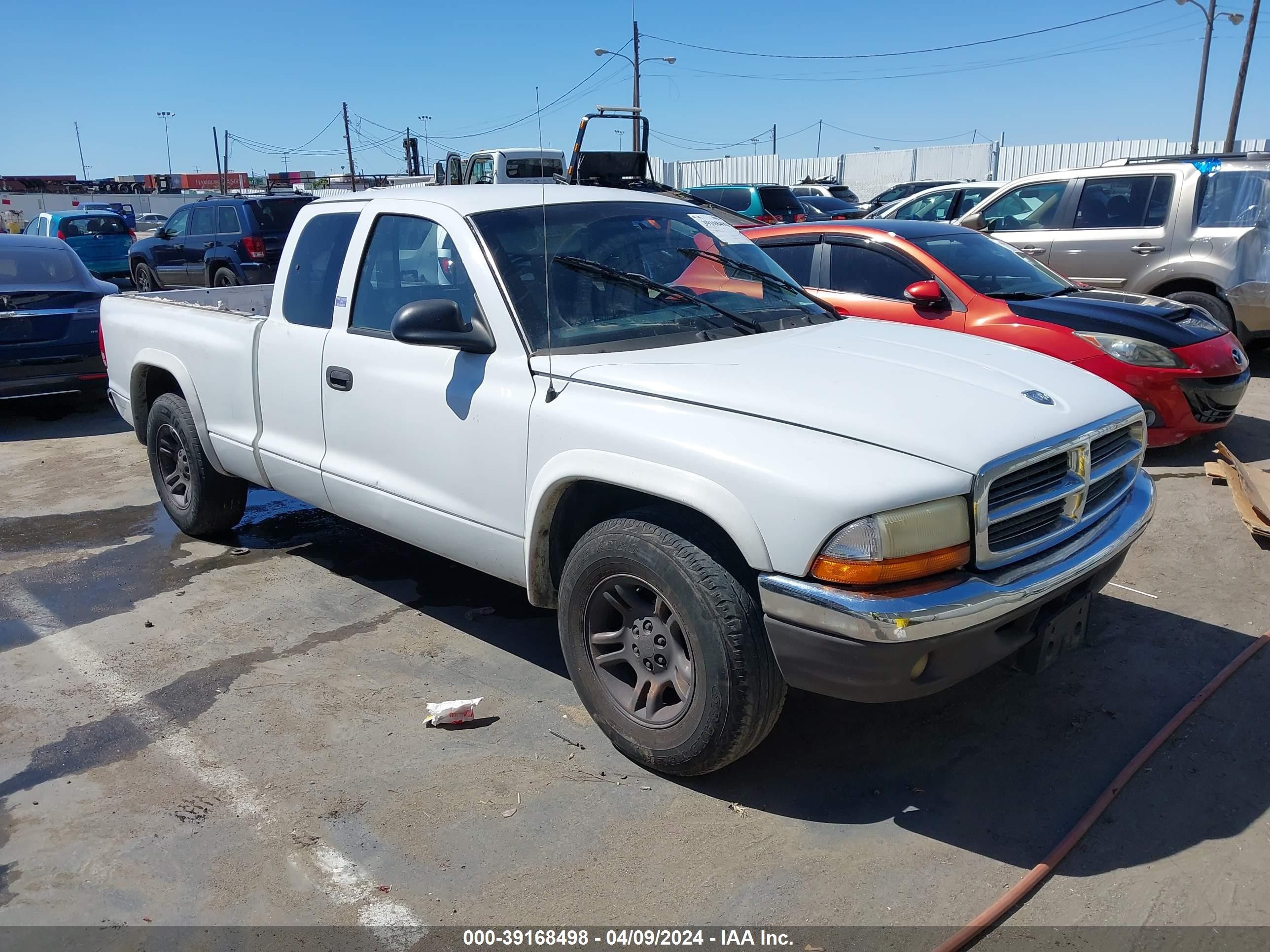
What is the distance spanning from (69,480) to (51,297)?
92.7 inches

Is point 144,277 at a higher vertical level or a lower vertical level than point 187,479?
higher

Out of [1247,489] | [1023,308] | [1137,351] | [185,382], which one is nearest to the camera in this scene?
[185,382]

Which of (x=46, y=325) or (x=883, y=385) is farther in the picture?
(x=46, y=325)

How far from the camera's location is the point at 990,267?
6.88m

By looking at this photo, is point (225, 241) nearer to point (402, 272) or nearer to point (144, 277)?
point (144, 277)

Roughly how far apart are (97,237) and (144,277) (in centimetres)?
382

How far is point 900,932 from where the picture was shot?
2.55 meters

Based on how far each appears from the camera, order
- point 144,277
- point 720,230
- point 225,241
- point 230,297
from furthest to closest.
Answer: point 144,277, point 225,241, point 230,297, point 720,230

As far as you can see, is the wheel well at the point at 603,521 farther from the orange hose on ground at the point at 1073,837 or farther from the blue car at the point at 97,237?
the blue car at the point at 97,237

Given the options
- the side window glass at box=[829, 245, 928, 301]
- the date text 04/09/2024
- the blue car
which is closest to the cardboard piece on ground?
the side window glass at box=[829, 245, 928, 301]

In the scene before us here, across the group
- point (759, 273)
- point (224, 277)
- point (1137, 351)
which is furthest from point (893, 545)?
point (224, 277)

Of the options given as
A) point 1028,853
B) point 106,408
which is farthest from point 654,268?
point 106,408

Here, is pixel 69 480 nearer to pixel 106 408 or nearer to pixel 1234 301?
pixel 106 408

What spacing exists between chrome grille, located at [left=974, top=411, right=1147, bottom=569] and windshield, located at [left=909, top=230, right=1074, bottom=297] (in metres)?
3.46
